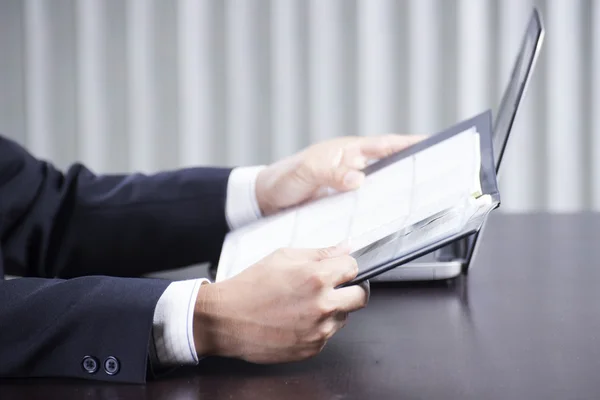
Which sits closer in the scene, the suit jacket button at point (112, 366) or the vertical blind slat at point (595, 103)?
the suit jacket button at point (112, 366)

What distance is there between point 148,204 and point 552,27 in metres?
1.65

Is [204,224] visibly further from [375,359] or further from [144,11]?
[144,11]

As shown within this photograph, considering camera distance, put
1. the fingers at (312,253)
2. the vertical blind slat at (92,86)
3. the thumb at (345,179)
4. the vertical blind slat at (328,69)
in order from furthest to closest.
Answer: the vertical blind slat at (92,86) < the vertical blind slat at (328,69) < the thumb at (345,179) < the fingers at (312,253)

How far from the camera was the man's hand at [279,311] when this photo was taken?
639 mm

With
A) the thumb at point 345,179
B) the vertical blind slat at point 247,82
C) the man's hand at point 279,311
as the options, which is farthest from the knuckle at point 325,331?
the vertical blind slat at point 247,82

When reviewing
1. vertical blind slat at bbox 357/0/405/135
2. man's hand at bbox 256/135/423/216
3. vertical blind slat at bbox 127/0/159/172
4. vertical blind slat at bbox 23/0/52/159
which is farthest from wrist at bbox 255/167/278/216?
vertical blind slat at bbox 23/0/52/159

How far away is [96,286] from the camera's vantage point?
0.68 meters

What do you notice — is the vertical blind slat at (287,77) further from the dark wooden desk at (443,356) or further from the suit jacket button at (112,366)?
the suit jacket button at (112,366)

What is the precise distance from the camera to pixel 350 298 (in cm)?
65

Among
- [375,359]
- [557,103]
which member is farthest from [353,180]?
[557,103]

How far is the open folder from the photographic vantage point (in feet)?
2.10

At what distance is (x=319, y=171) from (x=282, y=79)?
5.00ft

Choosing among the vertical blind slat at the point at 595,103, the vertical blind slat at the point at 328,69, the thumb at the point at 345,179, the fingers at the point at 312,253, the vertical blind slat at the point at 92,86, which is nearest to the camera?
the fingers at the point at 312,253

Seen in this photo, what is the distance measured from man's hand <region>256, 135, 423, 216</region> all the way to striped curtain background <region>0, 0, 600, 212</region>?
55.2 inches
